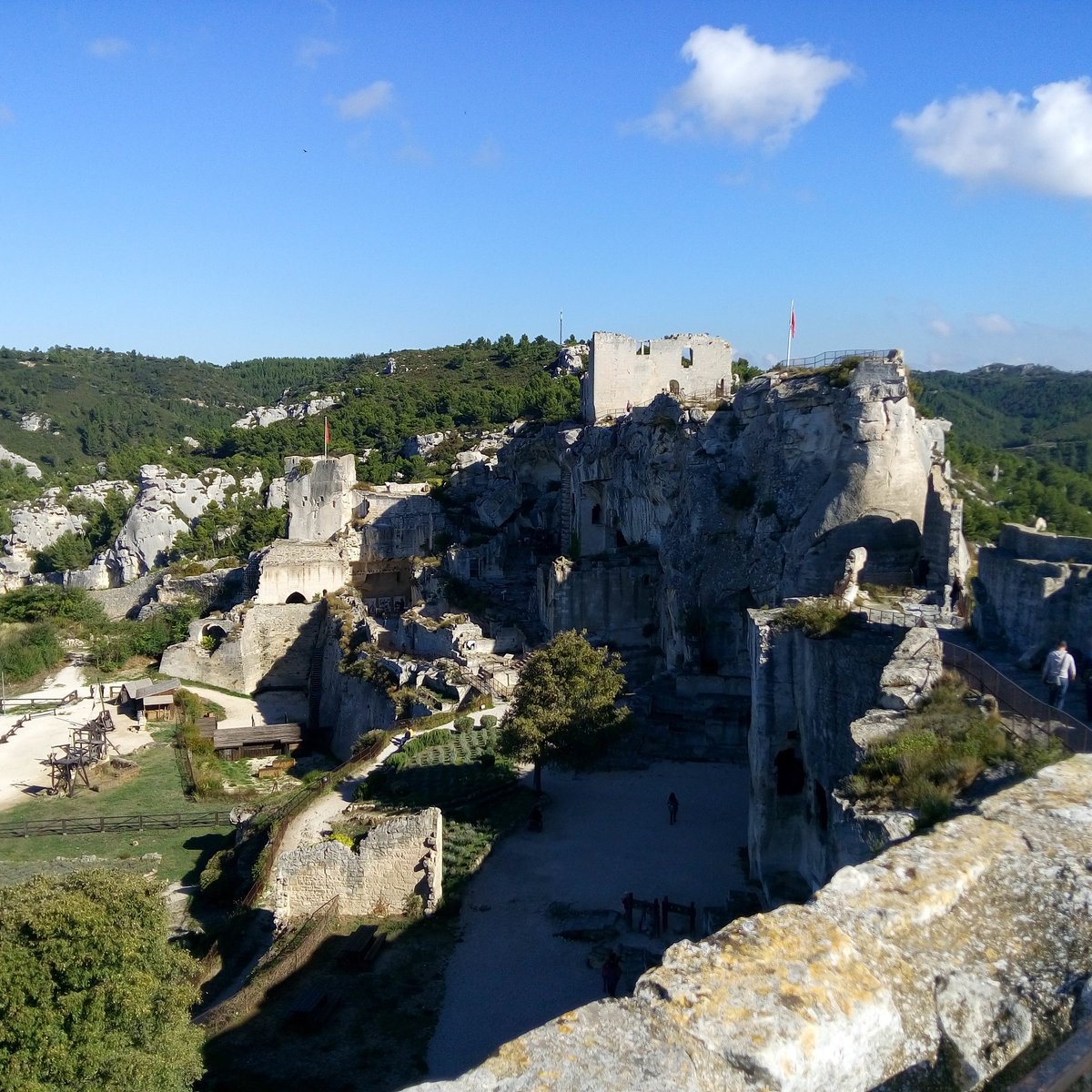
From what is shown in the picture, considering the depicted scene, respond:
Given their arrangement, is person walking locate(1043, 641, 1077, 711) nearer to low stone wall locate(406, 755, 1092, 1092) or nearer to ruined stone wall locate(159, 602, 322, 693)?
low stone wall locate(406, 755, 1092, 1092)

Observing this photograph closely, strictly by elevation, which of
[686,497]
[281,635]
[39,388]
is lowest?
[281,635]

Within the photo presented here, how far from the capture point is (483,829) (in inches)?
655

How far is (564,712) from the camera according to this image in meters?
17.1

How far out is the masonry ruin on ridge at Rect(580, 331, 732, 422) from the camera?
108ft

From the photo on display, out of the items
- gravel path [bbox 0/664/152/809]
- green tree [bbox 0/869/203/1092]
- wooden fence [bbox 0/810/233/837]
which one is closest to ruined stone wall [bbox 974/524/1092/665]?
green tree [bbox 0/869/203/1092]

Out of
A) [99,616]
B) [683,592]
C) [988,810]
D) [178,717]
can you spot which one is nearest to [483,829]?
[683,592]

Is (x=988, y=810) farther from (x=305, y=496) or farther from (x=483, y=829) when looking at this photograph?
(x=305, y=496)

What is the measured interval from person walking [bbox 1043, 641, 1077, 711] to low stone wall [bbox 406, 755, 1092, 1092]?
12.7ft

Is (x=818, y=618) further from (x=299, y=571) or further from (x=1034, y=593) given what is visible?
(x=299, y=571)

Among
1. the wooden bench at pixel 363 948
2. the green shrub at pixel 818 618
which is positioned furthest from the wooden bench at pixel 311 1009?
the green shrub at pixel 818 618

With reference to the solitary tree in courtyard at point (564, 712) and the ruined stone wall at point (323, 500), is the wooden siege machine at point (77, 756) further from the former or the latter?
the solitary tree in courtyard at point (564, 712)

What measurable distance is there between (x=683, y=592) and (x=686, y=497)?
7.72 feet

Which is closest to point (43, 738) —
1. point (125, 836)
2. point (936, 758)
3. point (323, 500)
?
point (125, 836)

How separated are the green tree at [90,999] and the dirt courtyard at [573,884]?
3.03m
